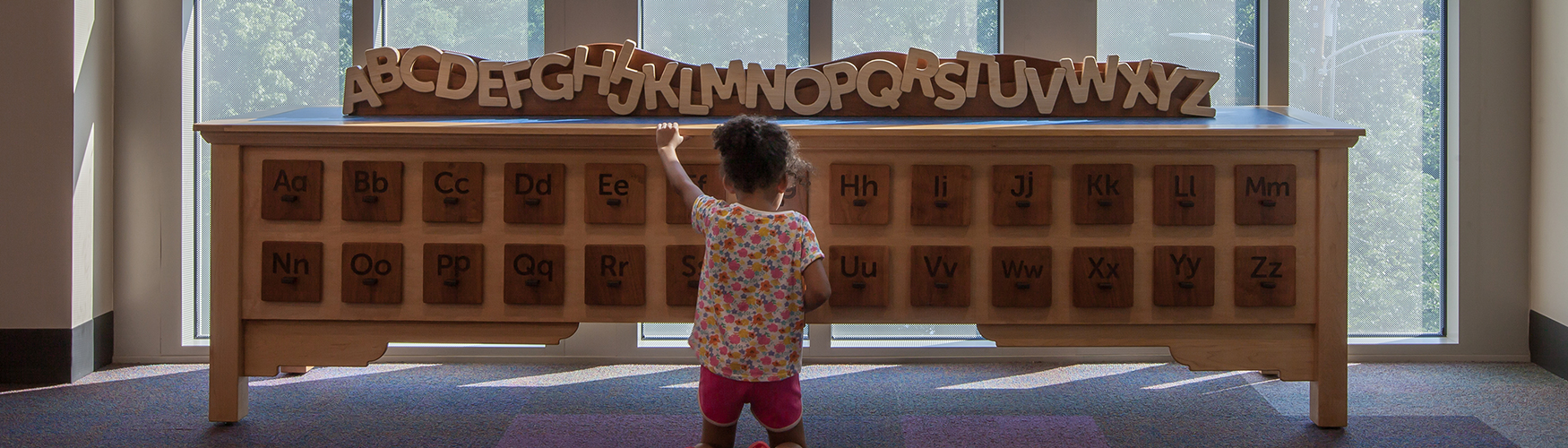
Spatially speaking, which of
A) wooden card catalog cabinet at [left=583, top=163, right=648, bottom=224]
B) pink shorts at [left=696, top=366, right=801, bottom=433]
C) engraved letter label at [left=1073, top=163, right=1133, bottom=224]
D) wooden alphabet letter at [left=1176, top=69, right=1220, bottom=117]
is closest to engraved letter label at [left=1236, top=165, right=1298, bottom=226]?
engraved letter label at [left=1073, top=163, right=1133, bottom=224]

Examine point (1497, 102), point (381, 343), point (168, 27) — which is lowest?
point (381, 343)

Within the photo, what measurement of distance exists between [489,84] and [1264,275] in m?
2.13

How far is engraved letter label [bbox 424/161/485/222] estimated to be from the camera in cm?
252

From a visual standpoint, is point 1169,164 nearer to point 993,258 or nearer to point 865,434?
point 993,258

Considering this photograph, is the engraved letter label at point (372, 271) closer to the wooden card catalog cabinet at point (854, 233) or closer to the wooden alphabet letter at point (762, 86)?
the wooden card catalog cabinet at point (854, 233)

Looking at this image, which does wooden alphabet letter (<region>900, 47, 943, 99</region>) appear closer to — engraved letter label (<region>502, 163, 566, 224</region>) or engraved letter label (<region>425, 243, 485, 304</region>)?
engraved letter label (<region>502, 163, 566, 224</region>)

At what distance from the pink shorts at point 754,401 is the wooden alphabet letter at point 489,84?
1.17 meters

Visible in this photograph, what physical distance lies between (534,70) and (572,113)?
0.16m

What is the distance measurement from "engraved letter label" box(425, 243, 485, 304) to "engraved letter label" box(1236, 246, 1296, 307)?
1.88 m

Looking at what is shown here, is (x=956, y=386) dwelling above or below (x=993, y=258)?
below

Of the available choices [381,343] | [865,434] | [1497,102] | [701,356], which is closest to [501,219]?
[381,343]

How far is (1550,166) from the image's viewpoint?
3.29m

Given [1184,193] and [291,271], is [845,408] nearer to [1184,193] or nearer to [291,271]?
[1184,193]

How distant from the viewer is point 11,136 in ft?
10.2
